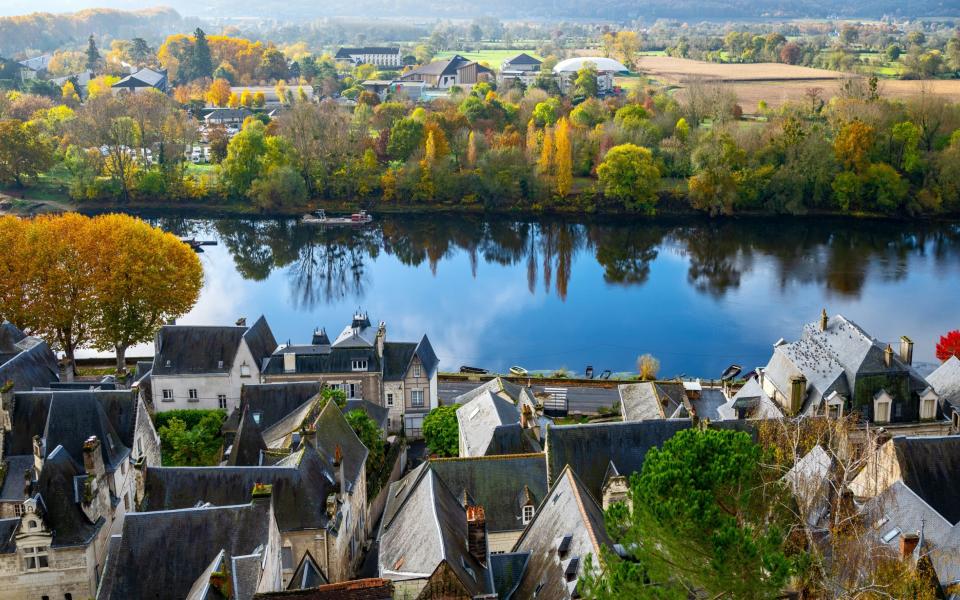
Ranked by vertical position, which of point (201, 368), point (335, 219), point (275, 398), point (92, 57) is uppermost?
point (92, 57)

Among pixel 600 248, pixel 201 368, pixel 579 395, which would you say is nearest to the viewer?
pixel 201 368

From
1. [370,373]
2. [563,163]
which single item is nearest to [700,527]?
[370,373]

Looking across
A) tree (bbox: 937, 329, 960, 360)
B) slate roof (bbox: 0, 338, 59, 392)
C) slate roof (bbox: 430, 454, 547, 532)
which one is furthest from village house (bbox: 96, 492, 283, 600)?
tree (bbox: 937, 329, 960, 360)

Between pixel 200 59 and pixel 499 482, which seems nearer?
pixel 499 482

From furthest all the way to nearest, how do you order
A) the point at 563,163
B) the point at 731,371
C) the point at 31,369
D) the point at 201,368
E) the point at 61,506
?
the point at 563,163
the point at 731,371
the point at 201,368
the point at 31,369
the point at 61,506

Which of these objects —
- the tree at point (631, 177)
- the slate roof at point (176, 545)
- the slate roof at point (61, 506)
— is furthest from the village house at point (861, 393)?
the tree at point (631, 177)

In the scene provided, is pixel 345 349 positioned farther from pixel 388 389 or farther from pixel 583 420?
pixel 583 420

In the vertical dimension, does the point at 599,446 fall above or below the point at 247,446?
above

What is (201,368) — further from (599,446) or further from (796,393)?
(796,393)

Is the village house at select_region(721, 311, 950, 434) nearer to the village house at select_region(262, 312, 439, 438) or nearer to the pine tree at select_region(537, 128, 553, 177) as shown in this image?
the village house at select_region(262, 312, 439, 438)
